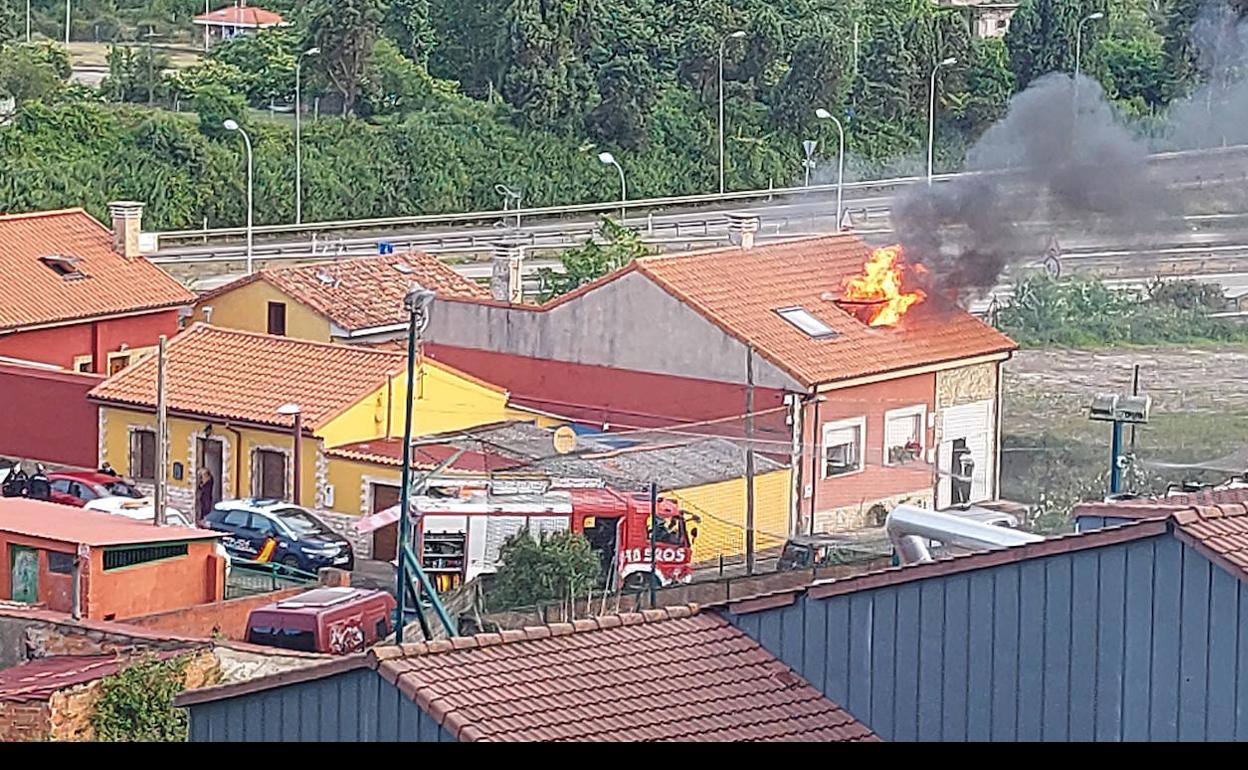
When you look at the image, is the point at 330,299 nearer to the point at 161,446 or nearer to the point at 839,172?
the point at 161,446

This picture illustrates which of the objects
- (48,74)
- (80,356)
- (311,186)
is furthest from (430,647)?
(48,74)

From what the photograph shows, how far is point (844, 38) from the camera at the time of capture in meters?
60.1

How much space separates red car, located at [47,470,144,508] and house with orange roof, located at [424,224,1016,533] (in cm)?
435

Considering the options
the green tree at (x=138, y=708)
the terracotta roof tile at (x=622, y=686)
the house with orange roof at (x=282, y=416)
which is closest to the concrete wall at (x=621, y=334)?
the house with orange roof at (x=282, y=416)

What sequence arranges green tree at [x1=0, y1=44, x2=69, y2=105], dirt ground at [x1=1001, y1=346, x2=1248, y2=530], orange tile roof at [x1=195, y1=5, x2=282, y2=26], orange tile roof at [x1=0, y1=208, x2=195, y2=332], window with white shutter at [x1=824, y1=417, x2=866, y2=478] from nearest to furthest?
window with white shutter at [x1=824, y1=417, x2=866, y2=478]
dirt ground at [x1=1001, y1=346, x2=1248, y2=530]
orange tile roof at [x1=0, y1=208, x2=195, y2=332]
green tree at [x1=0, y1=44, x2=69, y2=105]
orange tile roof at [x1=195, y1=5, x2=282, y2=26]

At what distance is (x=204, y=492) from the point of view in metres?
24.2

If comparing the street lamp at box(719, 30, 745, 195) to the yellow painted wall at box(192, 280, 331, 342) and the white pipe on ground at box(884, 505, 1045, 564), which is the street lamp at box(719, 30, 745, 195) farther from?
the white pipe on ground at box(884, 505, 1045, 564)

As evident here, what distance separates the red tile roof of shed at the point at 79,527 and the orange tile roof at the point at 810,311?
634 cm

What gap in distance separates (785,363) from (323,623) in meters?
7.56

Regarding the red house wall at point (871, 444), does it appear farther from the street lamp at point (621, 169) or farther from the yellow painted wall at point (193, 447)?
the street lamp at point (621, 169)

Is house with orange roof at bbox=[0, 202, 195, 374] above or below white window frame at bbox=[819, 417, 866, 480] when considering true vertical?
above

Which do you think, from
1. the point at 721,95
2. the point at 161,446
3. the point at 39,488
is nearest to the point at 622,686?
the point at 161,446

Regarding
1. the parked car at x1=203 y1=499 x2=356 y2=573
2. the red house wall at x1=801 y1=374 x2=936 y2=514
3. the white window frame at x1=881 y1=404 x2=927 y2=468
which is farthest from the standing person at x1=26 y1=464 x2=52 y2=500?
the white window frame at x1=881 y1=404 x2=927 y2=468

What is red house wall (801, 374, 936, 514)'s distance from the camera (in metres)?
22.8
